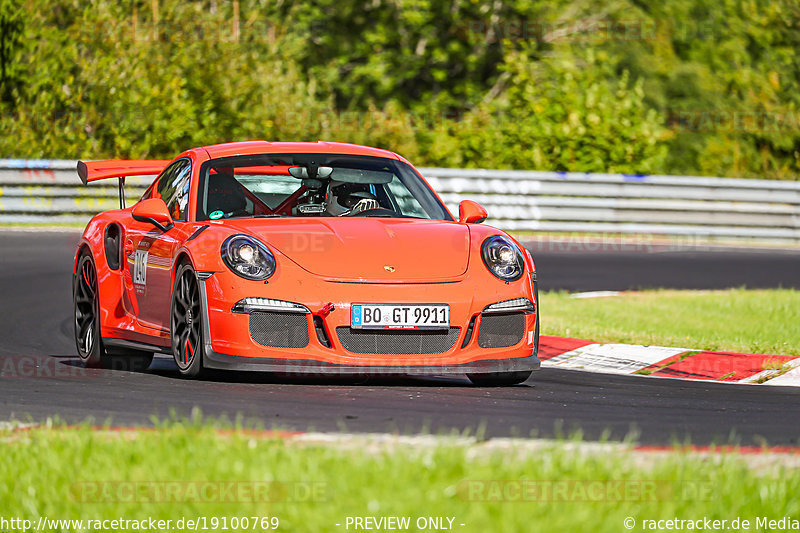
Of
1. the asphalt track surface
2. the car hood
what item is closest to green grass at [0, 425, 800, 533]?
the asphalt track surface

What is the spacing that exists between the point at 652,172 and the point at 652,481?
20.6 meters

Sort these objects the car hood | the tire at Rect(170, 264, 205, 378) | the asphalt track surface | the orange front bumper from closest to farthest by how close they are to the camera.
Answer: the asphalt track surface, the orange front bumper, the car hood, the tire at Rect(170, 264, 205, 378)

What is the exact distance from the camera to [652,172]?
2466 centimetres

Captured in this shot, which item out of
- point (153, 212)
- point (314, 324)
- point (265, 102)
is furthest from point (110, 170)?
point (265, 102)

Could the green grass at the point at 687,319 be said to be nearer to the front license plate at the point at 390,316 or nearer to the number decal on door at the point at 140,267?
the front license plate at the point at 390,316

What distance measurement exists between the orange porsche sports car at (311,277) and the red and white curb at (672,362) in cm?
152

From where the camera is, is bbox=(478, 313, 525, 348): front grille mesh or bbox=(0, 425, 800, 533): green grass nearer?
bbox=(0, 425, 800, 533): green grass

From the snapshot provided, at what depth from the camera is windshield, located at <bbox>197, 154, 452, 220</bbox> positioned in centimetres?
823

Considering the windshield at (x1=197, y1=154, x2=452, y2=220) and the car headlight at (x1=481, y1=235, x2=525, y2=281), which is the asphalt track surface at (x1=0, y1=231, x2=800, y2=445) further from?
the windshield at (x1=197, y1=154, x2=452, y2=220)

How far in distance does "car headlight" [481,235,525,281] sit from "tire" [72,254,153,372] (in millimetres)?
2309

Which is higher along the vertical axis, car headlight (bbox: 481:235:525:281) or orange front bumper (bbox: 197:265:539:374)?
car headlight (bbox: 481:235:525:281)

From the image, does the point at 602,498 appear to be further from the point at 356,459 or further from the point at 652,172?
the point at 652,172

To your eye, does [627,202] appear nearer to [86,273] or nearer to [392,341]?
[86,273]

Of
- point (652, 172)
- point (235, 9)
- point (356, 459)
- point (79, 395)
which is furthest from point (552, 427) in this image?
point (235, 9)
